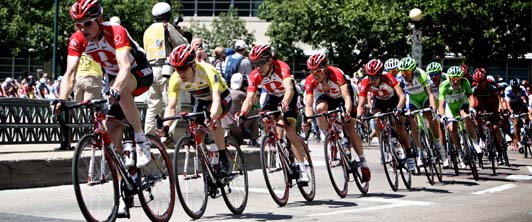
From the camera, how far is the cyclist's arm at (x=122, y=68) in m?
9.10

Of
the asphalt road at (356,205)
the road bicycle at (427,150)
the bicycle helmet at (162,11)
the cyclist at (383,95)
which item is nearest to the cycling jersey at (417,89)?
the road bicycle at (427,150)

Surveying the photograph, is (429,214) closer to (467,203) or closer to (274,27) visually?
(467,203)

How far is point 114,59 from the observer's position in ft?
31.5

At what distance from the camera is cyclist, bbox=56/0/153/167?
915cm

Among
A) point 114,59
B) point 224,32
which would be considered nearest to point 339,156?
point 114,59

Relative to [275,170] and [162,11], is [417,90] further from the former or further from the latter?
[275,170]

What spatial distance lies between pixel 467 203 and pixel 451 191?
175 cm

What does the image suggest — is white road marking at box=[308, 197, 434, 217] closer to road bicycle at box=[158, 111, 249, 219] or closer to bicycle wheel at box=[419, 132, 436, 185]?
road bicycle at box=[158, 111, 249, 219]

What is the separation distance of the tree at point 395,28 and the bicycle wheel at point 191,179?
30.9 m

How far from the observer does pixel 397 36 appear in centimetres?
4878

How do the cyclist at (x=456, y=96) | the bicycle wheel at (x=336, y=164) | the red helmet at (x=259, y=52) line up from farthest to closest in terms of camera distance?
the cyclist at (x=456, y=96) < the bicycle wheel at (x=336, y=164) < the red helmet at (x=259, y=52)

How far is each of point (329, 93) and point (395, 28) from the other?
35.3m

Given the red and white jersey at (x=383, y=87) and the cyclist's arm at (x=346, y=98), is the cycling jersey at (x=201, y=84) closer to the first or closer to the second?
the cyclist's arm at (x=346, y=98)

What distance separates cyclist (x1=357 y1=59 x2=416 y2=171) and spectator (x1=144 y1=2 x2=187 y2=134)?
2550mm
